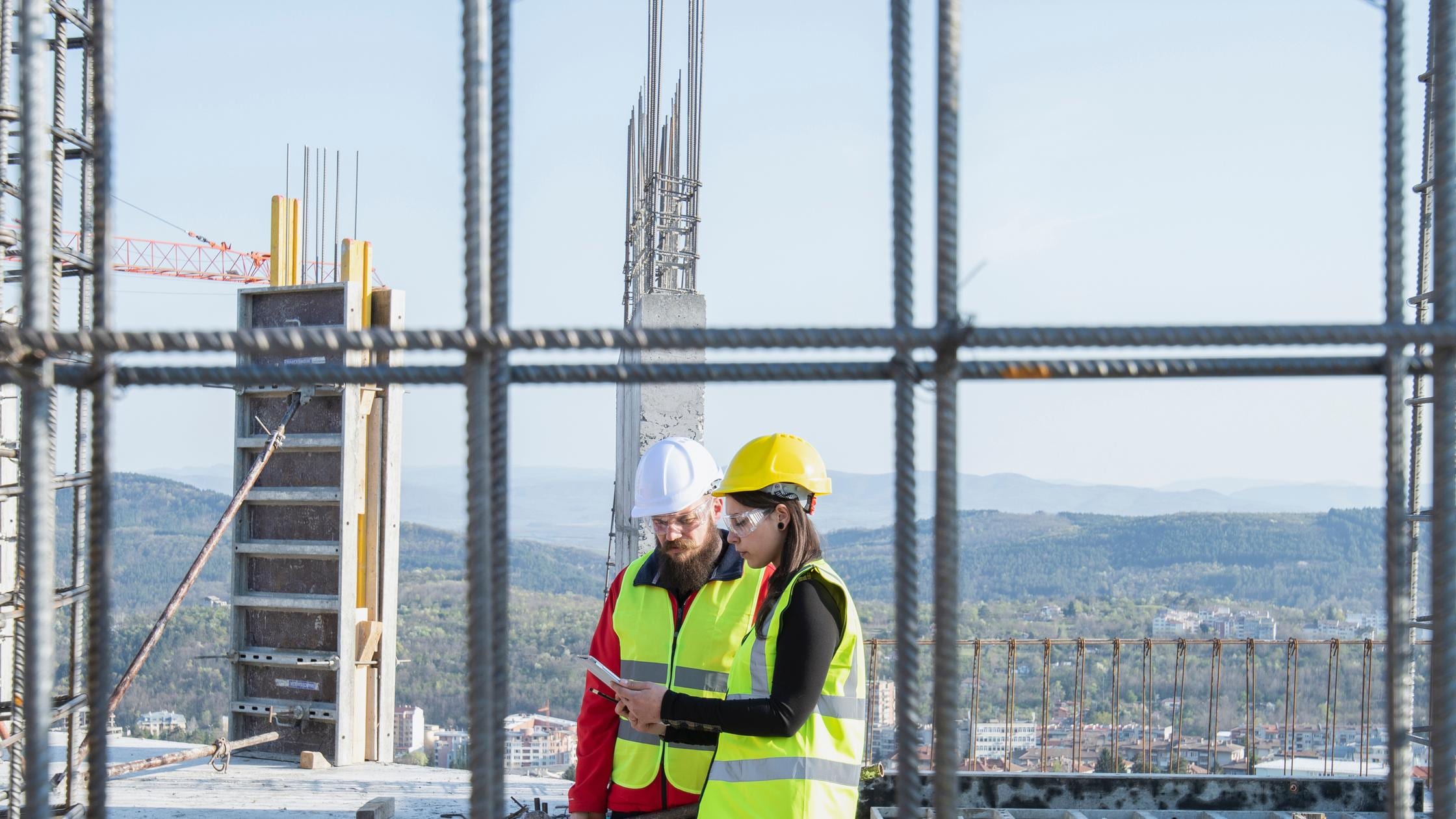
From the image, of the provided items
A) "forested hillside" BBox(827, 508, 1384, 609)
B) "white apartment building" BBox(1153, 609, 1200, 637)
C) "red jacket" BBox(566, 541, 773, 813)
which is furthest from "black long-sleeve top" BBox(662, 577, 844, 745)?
"forested hillside" BBox(827, 508, 1384, 609)

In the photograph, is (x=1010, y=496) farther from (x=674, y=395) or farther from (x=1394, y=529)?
(x=1394, y=529)

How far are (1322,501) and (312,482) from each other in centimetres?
5831

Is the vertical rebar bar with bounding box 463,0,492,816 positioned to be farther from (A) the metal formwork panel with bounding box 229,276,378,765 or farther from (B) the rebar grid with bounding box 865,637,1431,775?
(A) the metal formwork panel with bounding box 229,276,378,765

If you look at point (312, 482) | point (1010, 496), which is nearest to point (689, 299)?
point (312, 482)

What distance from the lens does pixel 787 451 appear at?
333 cm

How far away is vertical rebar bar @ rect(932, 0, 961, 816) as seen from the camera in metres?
1.49

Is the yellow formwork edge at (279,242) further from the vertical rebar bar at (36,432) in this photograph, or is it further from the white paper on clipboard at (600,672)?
the vertical rebar bar at (36,432)

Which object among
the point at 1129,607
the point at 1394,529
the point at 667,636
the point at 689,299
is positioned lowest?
the point at 1129,607

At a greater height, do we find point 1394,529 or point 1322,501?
point 1394,529

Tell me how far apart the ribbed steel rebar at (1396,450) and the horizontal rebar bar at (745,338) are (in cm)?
11

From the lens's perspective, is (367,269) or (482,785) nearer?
(482,785)

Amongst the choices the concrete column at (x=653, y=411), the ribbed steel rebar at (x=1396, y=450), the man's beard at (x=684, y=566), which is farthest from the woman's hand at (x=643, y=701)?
the concrete column at (x=653, y=411)

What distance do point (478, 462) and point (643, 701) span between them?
1.97 m

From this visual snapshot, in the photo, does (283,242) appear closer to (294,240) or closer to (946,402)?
(294,240)
